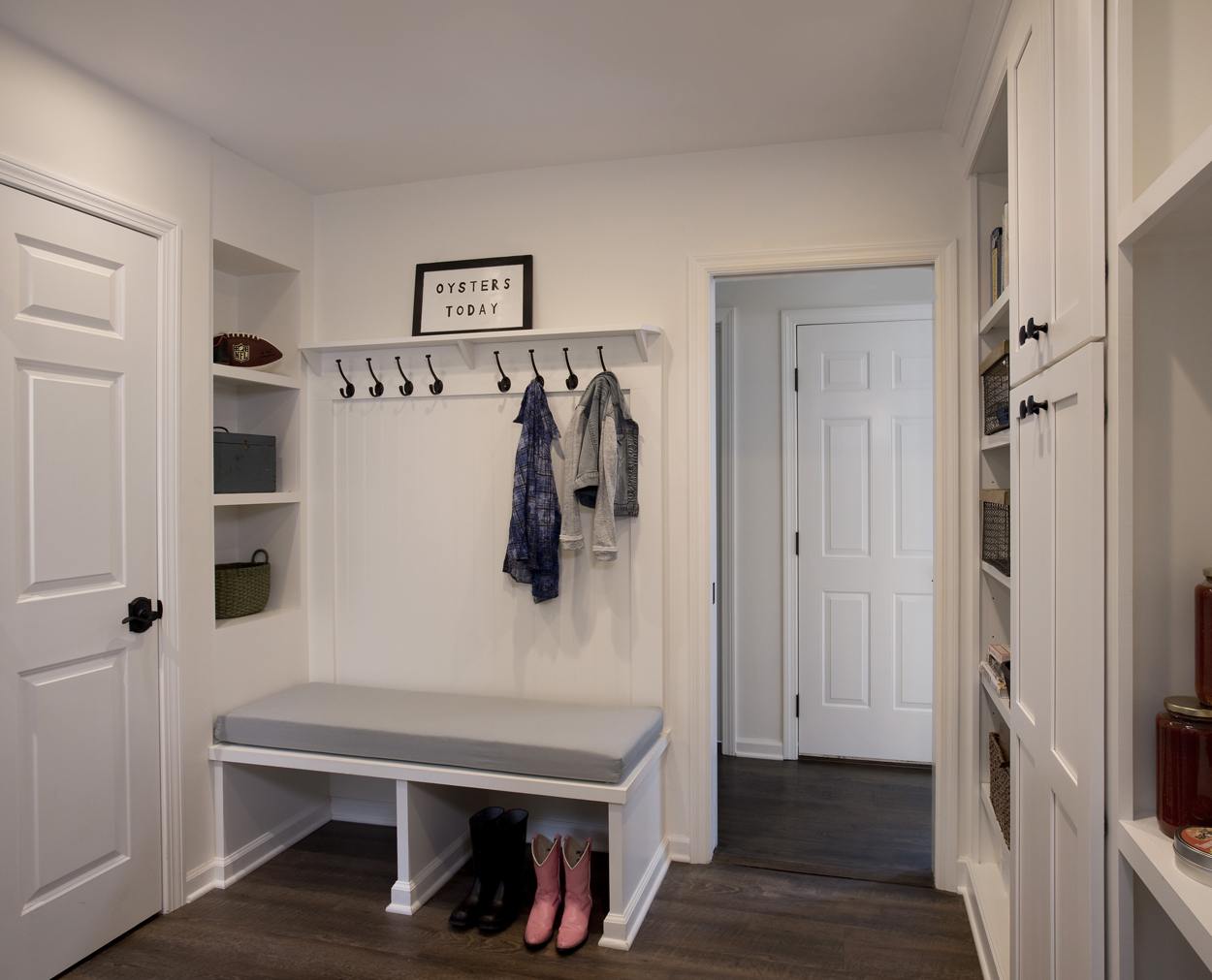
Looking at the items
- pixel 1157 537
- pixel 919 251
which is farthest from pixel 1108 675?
pixel 919 251

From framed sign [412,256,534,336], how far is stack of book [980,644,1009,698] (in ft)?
6.15

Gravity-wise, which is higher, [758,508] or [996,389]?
[996,389]

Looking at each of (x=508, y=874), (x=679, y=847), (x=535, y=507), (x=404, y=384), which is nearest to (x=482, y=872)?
(x=508, y=874)

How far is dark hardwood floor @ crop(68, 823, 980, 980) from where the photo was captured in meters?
2.29

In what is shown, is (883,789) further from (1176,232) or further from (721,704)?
(1176,232)

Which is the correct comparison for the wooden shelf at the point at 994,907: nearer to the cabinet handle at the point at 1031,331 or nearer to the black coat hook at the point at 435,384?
the cabinet handle at the point at 1031,331

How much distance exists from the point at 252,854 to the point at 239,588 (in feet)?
3.02

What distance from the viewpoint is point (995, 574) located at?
2.37 metres

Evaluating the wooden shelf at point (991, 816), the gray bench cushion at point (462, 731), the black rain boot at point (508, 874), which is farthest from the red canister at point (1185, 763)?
the black rain boot at point (508, 874)

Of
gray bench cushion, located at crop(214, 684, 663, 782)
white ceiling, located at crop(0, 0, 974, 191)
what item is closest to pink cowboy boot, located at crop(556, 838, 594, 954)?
gray bench cushion, located at crop(214, 684, 663, 782)

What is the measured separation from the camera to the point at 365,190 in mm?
3256

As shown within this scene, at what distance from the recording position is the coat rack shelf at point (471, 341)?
287 cm

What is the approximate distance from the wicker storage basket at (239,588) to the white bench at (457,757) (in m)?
0.34

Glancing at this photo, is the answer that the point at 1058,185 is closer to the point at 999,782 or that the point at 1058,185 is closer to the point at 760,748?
the point at 999,782
